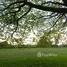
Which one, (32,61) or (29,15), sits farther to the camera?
(32,61)

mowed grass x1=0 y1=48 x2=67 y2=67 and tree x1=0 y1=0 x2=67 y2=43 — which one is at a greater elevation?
tree x1=0 y1=0 x2=67 y2=43

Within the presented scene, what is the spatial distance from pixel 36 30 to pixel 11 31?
3.89 meters

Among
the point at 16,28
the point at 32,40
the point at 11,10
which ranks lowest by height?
the point at 32,40

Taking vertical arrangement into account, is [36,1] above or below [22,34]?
above

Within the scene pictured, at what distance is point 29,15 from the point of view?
18.9m

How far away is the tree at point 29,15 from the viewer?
15.2 m

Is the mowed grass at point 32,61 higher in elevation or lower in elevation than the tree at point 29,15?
lower

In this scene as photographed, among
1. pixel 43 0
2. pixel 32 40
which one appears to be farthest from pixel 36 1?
pixel 32 40

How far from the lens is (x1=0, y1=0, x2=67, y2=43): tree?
598 inches

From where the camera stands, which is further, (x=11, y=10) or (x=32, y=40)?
(x=32, y=40)

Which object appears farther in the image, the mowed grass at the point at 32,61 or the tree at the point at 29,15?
the mowed grass at the point at 32,61

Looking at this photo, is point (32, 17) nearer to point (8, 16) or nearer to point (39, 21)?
point (39, 21)

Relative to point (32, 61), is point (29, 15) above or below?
above

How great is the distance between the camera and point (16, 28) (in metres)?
17.1
